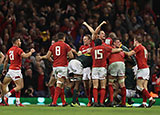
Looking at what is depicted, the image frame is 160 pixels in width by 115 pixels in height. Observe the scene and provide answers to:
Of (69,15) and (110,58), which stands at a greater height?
(69,15)

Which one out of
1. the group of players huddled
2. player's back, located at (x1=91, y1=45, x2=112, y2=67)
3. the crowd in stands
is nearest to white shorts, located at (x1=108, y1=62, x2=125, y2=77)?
the group of players huddled

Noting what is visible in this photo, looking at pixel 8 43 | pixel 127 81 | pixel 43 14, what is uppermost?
pixel 43 14

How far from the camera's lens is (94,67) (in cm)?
1370

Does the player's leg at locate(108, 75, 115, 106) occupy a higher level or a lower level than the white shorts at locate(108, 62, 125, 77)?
lower

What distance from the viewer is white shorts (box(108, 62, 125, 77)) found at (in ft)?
45.8

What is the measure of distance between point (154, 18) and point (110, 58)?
1008 cm

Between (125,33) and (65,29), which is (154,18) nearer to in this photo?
(125,33)

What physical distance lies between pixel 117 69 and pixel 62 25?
7.43 m

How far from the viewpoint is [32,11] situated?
20.7m

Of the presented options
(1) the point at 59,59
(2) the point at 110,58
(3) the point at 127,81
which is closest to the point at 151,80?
(3) the point at 127,81

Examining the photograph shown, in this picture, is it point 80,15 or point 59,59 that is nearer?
point 59,59

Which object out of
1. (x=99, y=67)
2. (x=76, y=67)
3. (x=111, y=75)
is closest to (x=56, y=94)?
(x=76, y=67)

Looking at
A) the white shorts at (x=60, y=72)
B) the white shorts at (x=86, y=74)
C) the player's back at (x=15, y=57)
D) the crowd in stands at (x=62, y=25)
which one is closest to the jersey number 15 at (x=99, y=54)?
the white shorts at (x=60, y=72)

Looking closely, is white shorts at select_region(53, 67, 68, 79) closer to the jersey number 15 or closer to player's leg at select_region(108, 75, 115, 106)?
the jersey number 15
